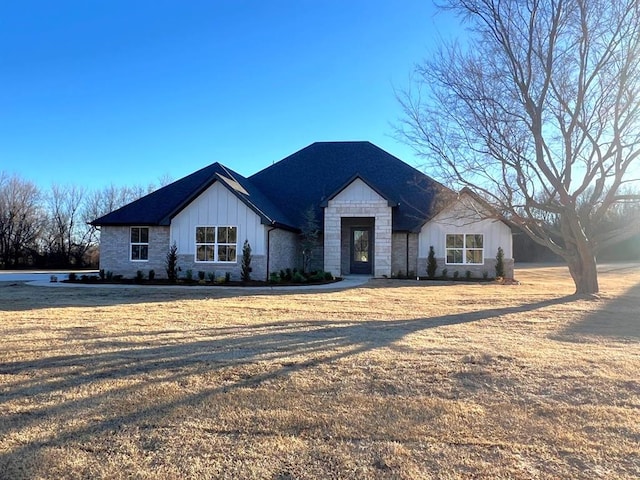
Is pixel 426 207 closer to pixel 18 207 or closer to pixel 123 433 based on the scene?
pixel 123 433

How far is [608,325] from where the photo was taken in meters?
9.02

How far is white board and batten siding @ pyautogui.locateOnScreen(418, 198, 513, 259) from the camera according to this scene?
21780mm

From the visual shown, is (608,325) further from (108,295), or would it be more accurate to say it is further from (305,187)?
(305,187)

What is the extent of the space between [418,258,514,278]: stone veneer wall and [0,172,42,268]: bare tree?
37361 mm

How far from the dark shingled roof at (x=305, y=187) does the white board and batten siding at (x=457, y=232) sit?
659mm

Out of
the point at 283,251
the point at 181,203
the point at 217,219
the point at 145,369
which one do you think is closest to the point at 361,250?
the point at 283,251

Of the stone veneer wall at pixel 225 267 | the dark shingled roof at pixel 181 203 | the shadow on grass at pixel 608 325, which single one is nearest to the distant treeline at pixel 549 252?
the dark shingled roof at pixel 181 203

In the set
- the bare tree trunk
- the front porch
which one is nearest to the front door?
the front porch

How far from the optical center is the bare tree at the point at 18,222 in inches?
1658

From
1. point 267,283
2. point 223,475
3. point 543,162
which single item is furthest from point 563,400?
point 267,283

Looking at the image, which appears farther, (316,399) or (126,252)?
(126,252)

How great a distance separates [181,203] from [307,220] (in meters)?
6.23

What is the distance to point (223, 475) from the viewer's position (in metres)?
3.00

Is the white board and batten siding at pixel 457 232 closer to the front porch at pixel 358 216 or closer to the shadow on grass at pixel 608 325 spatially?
the front porch at pixel 358 216
